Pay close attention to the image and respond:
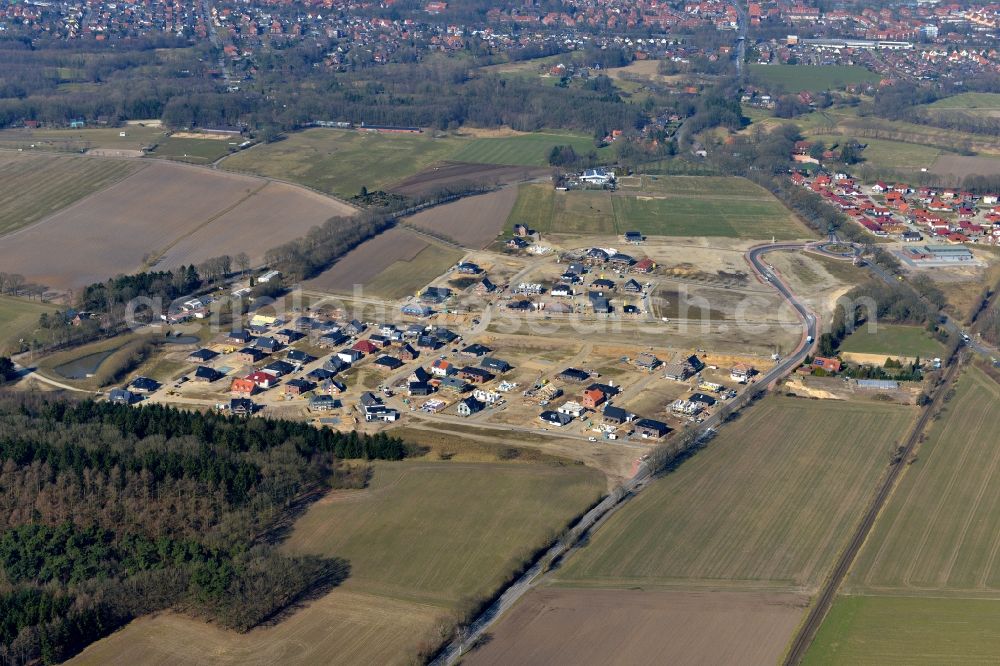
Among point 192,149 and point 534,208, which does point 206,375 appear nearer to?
point 534,208

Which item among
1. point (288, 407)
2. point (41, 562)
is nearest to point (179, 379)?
point (288, 407)

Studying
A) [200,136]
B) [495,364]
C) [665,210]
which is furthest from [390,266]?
[200,136]

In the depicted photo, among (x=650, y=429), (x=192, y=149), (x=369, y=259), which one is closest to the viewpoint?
(x=650, y=429)

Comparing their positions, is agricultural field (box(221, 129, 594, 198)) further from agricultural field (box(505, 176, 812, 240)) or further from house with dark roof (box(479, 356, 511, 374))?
house with dark roof (box(479, 356, 511, 374))

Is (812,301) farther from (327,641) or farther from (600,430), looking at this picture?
(327,641)

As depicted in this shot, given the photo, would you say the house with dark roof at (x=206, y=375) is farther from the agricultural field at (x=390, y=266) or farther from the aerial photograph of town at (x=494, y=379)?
the agricultural field at (x=390, y=266)

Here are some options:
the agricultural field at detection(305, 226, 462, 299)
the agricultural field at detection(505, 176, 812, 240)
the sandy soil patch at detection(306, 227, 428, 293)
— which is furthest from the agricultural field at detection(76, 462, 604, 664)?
the agricultural field at detection(505, 176, 812, 240)

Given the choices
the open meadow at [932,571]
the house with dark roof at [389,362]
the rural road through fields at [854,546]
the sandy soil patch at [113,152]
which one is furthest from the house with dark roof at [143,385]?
the sandy soil patch at [113,152]
